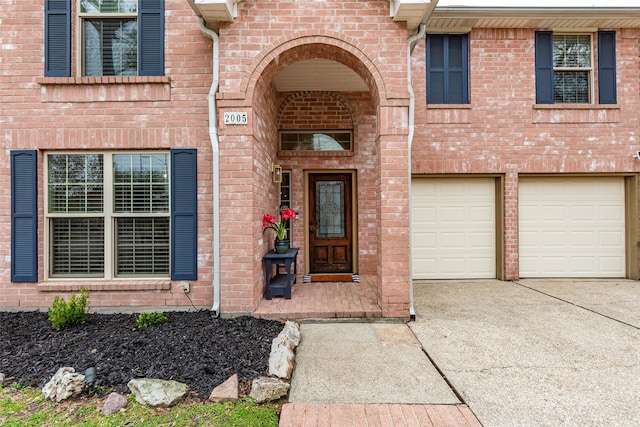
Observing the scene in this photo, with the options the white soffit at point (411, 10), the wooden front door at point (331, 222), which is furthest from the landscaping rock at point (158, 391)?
the white soffit at point (411, 10)

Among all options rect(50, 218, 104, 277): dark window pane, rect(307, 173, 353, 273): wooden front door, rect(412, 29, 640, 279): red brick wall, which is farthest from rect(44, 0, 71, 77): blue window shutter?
rect(412, 29, 640, 279): red brick wall

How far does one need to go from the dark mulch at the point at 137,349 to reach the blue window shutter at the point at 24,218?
1.77 ft

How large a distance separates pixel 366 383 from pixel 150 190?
3395 millimetres

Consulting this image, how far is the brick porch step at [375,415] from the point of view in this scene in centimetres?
201

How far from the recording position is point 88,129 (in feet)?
13.0

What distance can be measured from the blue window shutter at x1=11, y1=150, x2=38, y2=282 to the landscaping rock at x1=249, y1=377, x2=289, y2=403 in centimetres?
351

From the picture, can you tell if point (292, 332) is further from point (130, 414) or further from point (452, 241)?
point (452, 241)

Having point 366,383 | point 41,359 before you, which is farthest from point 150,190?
point 366,383

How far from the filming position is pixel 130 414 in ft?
7.04

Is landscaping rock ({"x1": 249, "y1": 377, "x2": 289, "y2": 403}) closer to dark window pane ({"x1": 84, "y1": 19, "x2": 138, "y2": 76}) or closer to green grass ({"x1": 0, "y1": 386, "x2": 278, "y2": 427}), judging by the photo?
green grass ({"x1": 0, "y1": 386, "x2": 278, "y2": 427})

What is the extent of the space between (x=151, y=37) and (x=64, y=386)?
152 inches

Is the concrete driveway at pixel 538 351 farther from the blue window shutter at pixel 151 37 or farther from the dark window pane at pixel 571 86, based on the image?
the blue window shutter at pixel 151 37

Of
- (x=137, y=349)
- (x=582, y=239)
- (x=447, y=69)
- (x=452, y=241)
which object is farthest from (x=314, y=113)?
(x=582, y=239)

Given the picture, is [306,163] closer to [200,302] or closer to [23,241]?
[200,302]
